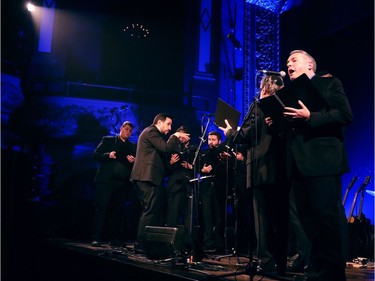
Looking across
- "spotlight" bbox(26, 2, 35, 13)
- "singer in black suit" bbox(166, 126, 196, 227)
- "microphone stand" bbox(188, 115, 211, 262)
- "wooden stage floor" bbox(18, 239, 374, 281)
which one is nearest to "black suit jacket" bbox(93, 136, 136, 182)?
"singer in black suit" bbox(166, 126, 196, 227)

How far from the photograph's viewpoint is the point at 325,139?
106 inches

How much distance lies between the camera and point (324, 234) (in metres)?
2.56

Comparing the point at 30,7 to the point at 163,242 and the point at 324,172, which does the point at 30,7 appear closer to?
the point at 163,242

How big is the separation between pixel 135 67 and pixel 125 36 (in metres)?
1.05

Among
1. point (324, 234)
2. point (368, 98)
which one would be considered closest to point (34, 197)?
point (324, 234)

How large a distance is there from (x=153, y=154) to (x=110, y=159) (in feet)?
4.19

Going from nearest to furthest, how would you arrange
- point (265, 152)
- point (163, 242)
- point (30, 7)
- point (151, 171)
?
point (265, 152)
point (163, 242)
point (151, 171)
point (30, 7)

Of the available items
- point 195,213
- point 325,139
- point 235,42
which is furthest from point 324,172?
point 235,42

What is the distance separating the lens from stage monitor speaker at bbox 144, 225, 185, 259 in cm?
413

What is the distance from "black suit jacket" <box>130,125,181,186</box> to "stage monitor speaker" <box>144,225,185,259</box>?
34.9 inches

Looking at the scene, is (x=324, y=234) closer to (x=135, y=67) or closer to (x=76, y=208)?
(x=76, y=208)

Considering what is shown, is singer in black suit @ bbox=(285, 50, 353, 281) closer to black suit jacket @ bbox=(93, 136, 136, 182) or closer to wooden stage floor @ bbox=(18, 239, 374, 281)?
wooden stage floor @ bbox=(18, 239, 374, 281)

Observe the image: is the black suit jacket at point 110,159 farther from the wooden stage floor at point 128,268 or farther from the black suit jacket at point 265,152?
the black suit jacket at point 265,152

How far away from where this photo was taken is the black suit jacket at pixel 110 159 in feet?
20.4
